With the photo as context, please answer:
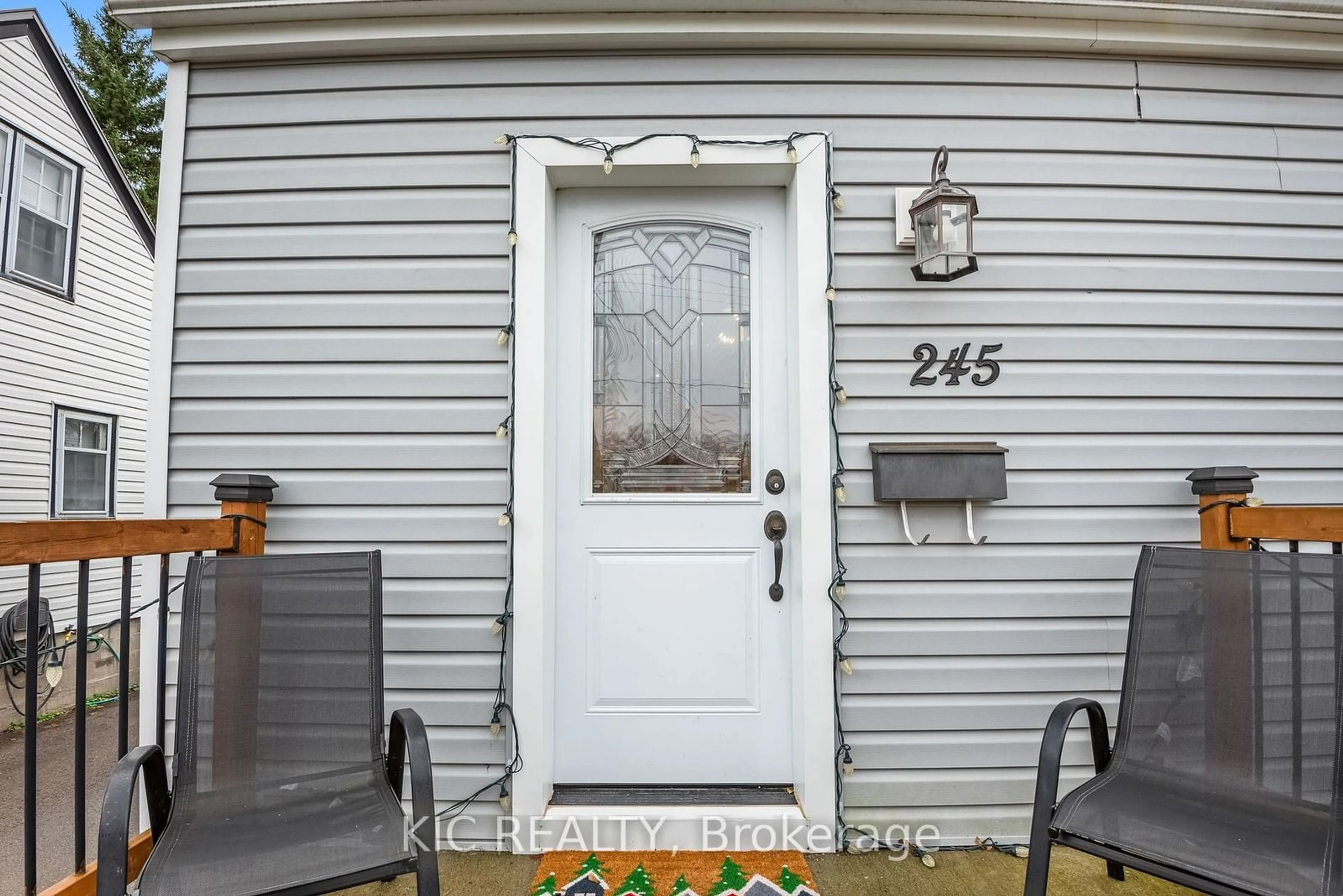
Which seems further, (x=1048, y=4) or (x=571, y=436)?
(x=571, y=436)

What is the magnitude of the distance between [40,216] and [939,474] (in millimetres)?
7231

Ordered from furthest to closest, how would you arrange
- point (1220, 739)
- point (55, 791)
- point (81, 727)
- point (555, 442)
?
1. point (55, 791)
2. point (555, 442)
3. point (1220, 739)
4. point (81, 727)

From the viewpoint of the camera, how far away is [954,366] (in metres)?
2.12

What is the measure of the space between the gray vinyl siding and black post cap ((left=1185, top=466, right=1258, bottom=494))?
18 centimetres

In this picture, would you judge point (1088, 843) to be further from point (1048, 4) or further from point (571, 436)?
point (1048, 4)

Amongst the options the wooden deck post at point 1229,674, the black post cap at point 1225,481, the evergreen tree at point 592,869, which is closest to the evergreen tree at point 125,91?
the evergreen tree at point 592,869

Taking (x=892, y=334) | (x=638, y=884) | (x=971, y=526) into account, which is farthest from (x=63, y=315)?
(x=971, y=526)

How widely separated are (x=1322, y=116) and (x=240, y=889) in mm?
3776

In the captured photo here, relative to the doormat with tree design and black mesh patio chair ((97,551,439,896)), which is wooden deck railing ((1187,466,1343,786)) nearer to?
the doormat with tree design

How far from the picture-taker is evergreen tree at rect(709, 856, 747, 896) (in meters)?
1.79

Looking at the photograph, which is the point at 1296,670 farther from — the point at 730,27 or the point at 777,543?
the point at 730,27

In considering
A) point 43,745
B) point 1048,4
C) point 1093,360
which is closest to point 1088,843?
point 1093,360

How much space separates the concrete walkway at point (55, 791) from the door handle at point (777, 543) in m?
2.17

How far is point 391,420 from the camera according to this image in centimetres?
211
